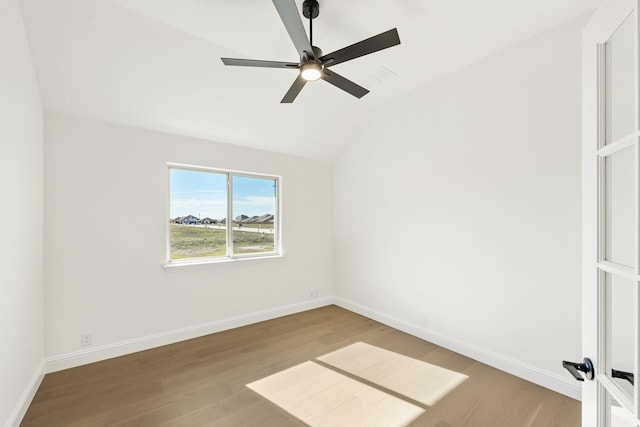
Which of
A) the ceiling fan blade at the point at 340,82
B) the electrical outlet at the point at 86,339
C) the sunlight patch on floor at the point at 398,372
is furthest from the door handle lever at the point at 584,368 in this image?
the electrical outlet at the point at 86,339

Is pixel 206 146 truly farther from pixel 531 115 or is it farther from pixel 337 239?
pixel 531 115

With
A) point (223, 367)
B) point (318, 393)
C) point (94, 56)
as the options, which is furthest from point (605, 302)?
point (94, 56)

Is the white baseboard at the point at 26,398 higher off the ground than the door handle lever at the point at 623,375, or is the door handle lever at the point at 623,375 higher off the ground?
the door handle lever at the point at 623,375

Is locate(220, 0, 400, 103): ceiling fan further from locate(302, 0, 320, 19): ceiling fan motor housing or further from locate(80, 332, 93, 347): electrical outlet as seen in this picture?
locate(80, 332, 93, 347): electrical outlet

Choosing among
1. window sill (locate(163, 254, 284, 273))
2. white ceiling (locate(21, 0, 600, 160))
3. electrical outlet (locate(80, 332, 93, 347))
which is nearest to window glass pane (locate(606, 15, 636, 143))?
white ceiling (locate(21, 0, 600, 160))

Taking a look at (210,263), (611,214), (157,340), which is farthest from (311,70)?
(157,340)

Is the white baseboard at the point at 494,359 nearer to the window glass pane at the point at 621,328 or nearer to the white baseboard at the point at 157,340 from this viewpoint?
the white baseboard at the point at 157,340

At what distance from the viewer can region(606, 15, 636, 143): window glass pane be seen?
0.71 metres

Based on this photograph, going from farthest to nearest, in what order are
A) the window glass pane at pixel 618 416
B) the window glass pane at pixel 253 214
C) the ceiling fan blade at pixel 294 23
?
the window glass pane at pixel 253 214, the ceiling fan blade at pixel 294 23, the window glass pane at pixel 618 416

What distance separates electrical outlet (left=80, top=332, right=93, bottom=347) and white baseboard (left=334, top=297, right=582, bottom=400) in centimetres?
313

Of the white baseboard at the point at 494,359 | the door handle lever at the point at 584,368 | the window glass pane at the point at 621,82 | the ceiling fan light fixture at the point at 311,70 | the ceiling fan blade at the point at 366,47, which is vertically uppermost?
the ceiling fan blade at the point at 366,47

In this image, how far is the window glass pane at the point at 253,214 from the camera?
12.2ft

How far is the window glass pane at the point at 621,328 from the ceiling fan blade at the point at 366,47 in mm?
1500

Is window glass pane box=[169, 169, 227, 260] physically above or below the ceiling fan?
below
